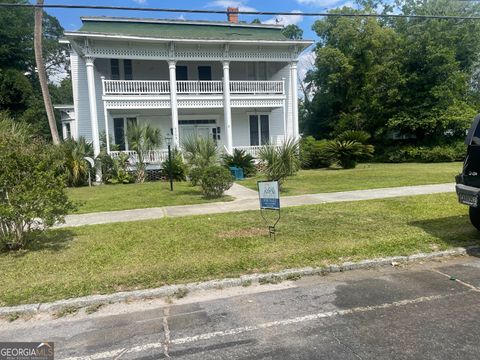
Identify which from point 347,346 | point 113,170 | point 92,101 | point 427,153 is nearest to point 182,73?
point 92,101

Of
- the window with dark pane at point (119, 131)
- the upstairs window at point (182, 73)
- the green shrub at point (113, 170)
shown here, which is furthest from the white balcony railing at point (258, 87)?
the green shrub at point (113, 170)

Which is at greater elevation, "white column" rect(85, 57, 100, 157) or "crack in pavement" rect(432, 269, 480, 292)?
"white column" rect(85, 57, 100, 157)

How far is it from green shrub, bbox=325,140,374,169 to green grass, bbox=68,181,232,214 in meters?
9.13

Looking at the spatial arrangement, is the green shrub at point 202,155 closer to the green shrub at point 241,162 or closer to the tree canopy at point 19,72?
the green shrub at point 241,162

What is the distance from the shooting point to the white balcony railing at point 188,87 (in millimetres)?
18827

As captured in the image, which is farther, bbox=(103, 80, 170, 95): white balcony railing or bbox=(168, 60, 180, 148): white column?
bbox=(168, 60, 180, 148): white column

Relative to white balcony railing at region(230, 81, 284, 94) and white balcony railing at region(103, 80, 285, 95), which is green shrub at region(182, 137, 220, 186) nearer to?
white balcony railing at region(103, 80, 285, 95)

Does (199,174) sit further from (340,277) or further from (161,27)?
(161,27)

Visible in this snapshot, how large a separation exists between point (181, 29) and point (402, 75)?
49.1 feet

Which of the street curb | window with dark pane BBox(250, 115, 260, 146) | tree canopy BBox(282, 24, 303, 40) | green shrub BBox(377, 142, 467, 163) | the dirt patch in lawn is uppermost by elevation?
tree canopy BBox(282, 24, 303, 40)

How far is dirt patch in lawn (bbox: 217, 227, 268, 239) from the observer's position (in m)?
7.02

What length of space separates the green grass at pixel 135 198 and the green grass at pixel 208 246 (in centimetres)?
240

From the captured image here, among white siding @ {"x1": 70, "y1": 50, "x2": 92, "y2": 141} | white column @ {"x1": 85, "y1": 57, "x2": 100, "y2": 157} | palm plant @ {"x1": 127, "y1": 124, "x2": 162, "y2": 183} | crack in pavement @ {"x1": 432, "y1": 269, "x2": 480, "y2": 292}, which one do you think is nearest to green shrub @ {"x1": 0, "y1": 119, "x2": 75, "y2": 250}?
crack in pavement @ {"x1": 432, "y1": 269, "x2": 480, "y2": 292}

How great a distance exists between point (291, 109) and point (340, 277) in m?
18.0
